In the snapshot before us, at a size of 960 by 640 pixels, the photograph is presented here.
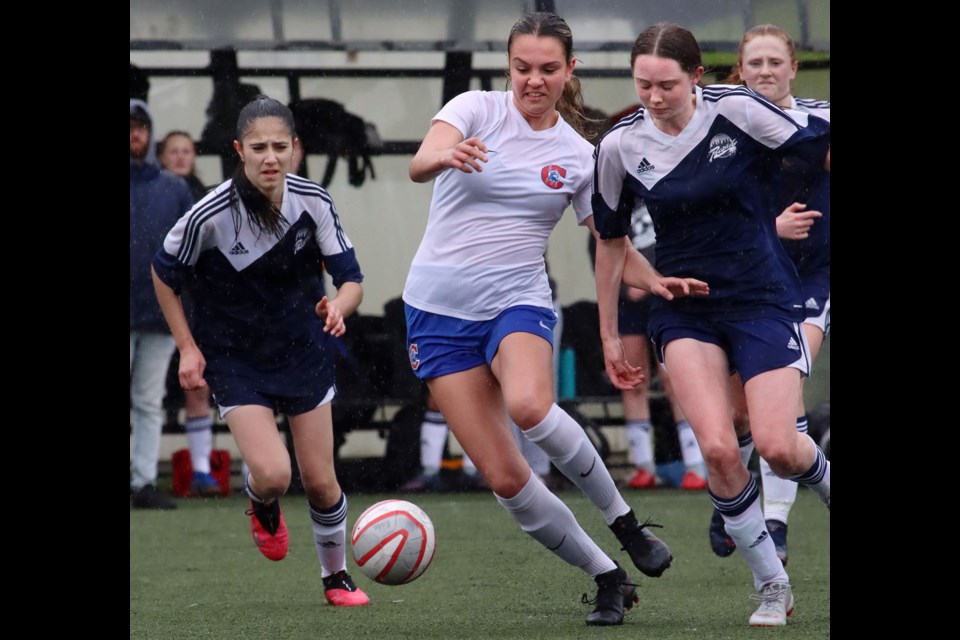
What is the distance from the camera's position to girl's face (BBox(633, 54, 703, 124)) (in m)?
5.52

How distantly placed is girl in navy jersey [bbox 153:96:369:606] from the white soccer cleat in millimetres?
1831

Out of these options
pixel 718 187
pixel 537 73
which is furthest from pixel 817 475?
pixel 537 73

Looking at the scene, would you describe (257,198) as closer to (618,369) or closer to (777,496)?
(618,369)

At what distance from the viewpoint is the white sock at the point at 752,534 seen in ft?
18.5

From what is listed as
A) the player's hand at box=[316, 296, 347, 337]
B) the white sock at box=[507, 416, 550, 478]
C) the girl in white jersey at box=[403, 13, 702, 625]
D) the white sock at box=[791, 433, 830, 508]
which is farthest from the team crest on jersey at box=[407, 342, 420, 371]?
the white sock at box=[507, 416, 550, 478]

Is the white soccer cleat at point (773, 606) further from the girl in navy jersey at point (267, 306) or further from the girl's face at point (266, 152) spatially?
the girl's face at point (266, 152)

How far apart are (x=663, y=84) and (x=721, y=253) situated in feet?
2.23

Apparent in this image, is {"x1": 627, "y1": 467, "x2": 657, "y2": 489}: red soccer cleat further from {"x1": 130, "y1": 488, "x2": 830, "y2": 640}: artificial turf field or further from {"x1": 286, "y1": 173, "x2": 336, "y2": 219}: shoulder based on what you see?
{"x1": 286, "y1": 173, "x2": 336, "y2": 219}: shoulder

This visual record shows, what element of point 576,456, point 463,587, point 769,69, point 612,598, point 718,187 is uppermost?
point 769,69

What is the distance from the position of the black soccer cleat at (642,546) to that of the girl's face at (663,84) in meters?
1.53

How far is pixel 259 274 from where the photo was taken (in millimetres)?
6551

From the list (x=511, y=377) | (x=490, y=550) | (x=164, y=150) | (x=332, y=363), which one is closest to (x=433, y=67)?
(x=164, y=150)

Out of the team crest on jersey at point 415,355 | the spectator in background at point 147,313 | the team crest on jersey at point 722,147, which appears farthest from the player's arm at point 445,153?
the spectator in background at point 147,313
